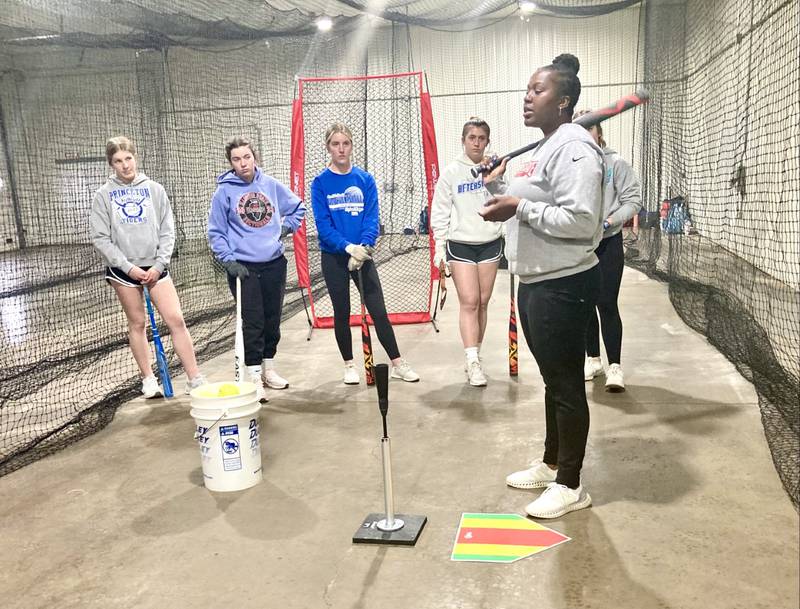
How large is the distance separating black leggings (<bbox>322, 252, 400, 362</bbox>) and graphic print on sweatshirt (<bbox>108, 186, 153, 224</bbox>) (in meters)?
1.00

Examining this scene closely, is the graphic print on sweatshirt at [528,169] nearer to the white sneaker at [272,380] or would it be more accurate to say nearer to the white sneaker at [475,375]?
the white sneaker at [475,375]

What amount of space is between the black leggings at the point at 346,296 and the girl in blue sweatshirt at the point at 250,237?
286mm

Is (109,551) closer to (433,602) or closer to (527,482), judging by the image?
(433,602)

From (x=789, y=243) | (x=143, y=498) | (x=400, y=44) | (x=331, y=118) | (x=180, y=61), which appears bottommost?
(x=143, y=498)

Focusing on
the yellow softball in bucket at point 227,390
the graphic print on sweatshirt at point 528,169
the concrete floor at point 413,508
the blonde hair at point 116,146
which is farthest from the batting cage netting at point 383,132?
the graphic print on sweatshirt at point 528,169

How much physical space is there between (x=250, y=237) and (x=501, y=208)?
73.4 inches

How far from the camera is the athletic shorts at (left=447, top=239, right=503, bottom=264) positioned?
3.85 metres

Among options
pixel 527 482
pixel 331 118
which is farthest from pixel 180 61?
pixel 527 482

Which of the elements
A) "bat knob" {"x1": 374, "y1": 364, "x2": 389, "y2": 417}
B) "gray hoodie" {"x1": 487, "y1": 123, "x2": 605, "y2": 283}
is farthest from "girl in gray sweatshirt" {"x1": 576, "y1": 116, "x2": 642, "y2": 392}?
"bat knob" {"x1": 374, "y1": 364, "x2": 389, "y2": 417}

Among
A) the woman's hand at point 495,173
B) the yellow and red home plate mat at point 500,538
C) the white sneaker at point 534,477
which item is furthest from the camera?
the white sneaker at point 534,477

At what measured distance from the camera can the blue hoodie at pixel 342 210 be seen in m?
3.88

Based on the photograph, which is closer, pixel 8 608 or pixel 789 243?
pixel 8 608

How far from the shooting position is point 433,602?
1919 millimetres

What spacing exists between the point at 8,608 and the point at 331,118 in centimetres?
767
